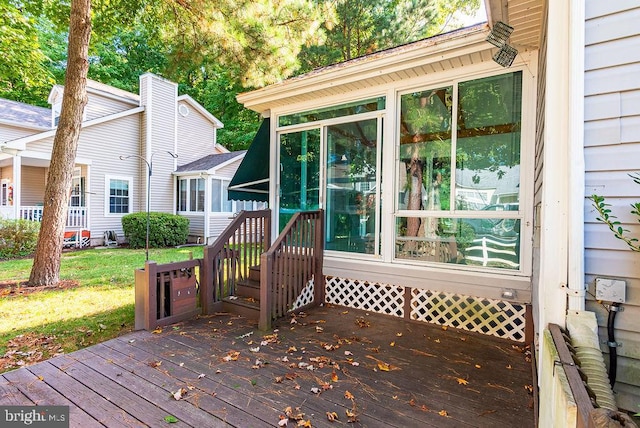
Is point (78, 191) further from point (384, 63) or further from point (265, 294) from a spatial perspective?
point (384, 63)

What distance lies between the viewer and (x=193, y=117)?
15703mm

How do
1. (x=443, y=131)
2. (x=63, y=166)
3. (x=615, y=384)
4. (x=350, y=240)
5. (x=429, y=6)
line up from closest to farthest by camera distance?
(x=615, y=384) → (x=443, y=131) → (x=350, y=240) → (x=63, y=166) → (x=429, y=6)

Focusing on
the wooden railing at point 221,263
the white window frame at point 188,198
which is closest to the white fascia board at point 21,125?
the white window frame at point 188,198

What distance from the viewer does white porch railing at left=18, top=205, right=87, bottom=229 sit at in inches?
431

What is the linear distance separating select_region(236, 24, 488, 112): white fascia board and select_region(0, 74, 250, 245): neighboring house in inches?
346

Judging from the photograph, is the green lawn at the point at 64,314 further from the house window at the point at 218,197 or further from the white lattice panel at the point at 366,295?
the house window at the point at 218,197

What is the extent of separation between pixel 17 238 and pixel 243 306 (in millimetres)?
9279

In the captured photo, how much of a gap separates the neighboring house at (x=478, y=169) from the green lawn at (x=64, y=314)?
2.56 metres

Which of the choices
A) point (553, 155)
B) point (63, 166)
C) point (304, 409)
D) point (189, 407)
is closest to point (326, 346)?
point (304, 409)

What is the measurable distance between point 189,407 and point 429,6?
1468 centimetres

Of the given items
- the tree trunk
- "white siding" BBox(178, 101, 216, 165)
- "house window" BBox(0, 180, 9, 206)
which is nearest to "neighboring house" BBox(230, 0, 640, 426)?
the tree trunk

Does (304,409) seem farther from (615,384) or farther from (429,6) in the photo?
(429,6)

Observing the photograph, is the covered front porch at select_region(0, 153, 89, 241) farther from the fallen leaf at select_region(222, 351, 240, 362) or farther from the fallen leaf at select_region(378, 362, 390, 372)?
the fallen leaf at select_region(378, 362, 390, 372)

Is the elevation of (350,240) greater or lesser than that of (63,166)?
lesser
